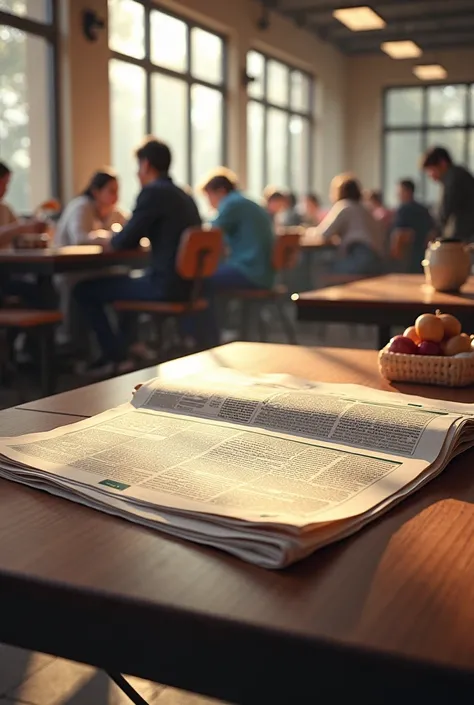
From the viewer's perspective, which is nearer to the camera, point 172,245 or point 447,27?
point 172,245

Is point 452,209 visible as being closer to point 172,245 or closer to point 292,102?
point 172,245

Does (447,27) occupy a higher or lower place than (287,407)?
higher

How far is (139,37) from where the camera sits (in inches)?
293

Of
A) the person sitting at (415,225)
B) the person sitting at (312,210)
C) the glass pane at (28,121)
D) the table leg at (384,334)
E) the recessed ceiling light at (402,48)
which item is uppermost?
the recessed ceiling light at (402,48)

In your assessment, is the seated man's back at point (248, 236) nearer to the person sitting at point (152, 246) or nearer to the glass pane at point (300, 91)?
the person sitting at point (152, 246)

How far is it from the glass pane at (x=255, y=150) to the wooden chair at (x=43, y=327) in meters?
6.07

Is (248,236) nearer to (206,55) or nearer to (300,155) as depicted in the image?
(206,55)

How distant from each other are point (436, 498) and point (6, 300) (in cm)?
406

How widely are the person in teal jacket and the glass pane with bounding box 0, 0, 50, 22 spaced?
6.83 ft

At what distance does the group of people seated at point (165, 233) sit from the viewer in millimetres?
4266

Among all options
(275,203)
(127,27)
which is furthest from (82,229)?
(275,203)

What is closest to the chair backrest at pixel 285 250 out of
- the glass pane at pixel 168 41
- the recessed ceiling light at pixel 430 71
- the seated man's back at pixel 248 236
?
the seated man's back at pixel 248 236

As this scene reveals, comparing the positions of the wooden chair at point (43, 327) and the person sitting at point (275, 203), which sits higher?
the person sitting at point (275, 203)

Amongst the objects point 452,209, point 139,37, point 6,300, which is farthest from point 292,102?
point 6,300
